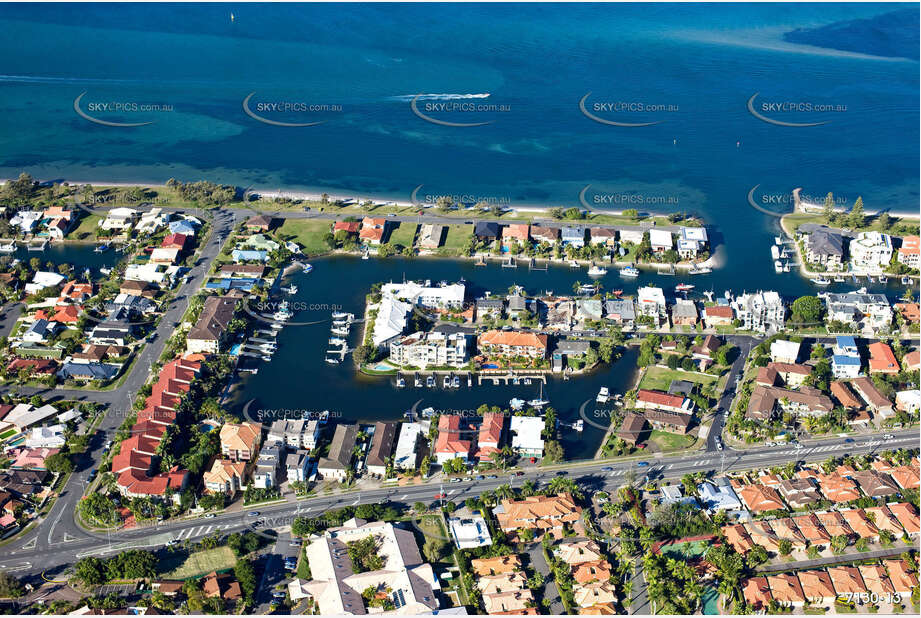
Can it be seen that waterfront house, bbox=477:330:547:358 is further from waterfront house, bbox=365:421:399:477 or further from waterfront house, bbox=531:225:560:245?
waterfront house, bbox=531:225:560:245

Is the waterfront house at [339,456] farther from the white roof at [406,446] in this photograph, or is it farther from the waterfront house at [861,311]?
the waterfront house at [861,311]

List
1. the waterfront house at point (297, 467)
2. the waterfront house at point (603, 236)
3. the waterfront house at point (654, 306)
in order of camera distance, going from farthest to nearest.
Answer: the waterfront house at point (603, 236), the waterfront house at point (654, 306), the waterfront house at point (297, 467)

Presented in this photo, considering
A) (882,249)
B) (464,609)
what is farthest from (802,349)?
(464,609)

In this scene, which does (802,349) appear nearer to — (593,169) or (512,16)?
(593,169)

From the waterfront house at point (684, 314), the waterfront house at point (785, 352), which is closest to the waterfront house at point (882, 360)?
the waterfront house at point (785, 352)

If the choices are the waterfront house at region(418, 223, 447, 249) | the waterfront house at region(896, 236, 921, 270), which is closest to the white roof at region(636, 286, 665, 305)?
the waterfront house at region(418, 223, 447, 249)
